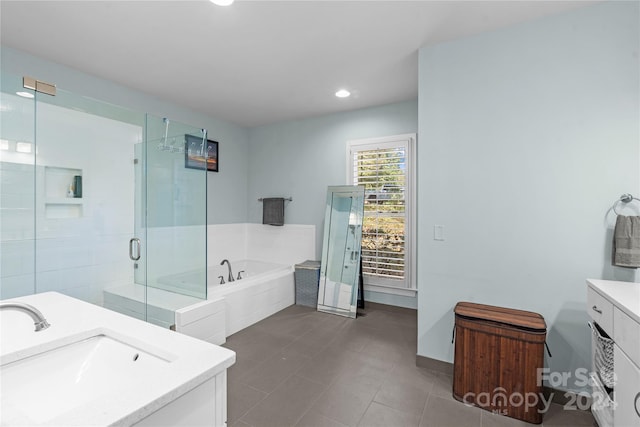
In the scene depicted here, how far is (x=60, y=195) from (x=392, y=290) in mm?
3638

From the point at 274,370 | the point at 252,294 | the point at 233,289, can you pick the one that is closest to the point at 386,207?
the point at 252,294

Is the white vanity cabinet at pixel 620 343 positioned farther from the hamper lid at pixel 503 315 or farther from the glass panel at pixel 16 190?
the glass panel at pixel 16 190

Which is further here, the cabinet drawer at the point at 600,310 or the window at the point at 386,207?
the window at the point at 386,207

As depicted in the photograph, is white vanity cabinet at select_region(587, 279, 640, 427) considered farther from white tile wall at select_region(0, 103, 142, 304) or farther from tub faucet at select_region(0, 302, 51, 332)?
white tile wall at select_region(0, 103, 142, 304)

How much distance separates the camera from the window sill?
377 cm

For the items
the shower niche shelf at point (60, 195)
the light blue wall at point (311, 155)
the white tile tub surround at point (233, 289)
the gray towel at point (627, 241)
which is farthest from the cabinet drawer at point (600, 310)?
the shower niche shelf at point (60, 195)

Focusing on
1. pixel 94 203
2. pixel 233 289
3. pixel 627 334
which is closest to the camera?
pixel 627 334

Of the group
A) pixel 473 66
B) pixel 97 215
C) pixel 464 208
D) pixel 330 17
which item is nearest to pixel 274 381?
pixel 464 208

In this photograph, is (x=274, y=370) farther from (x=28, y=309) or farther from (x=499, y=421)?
(x=28, y=309)

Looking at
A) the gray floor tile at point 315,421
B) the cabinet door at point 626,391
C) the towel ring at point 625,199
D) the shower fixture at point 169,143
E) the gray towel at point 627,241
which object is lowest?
the gray floor tile at point 315,421

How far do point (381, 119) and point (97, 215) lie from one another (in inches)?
135

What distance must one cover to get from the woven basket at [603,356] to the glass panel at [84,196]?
343 cm

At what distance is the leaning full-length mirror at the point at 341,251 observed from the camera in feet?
12.4

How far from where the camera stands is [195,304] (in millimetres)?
2811
